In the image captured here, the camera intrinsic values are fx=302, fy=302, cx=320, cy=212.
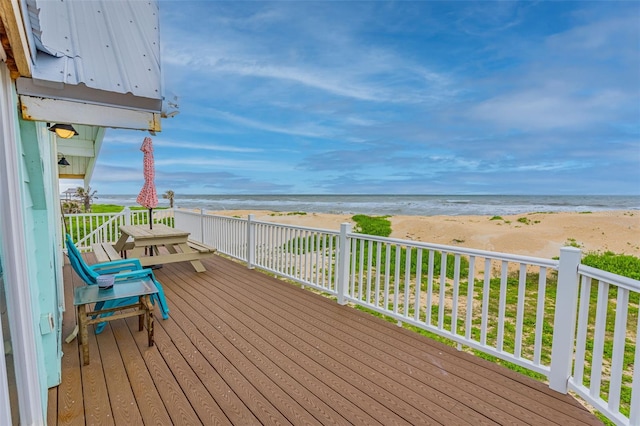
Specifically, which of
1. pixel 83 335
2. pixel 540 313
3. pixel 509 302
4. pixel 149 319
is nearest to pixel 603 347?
pixel 540 313

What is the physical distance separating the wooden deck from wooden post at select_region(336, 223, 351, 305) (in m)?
0.41

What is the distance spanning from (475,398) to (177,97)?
9.18ft

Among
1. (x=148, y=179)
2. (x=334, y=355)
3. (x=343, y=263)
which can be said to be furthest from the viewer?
(x=148, y=179)

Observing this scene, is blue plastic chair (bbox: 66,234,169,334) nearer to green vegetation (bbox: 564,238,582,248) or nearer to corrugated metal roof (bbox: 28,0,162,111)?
corrugated metal roof (bbox: 28,0,162,111)

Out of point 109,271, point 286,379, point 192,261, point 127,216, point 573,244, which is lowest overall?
point 573,244

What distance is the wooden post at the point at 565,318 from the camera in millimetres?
2049

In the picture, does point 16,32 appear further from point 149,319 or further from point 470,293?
point 470,293

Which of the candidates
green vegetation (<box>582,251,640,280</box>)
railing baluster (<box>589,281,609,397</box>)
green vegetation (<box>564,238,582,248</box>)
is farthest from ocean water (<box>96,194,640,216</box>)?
railing baluster (<box>589,281,609,397</box>)

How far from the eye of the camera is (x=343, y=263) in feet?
12.3

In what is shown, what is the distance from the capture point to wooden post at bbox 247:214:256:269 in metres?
5.40

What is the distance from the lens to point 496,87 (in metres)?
22.4

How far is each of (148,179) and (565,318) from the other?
5850 mm

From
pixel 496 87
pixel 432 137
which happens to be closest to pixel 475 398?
pixel 496 87

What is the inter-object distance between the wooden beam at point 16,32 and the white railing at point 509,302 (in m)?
2.63
